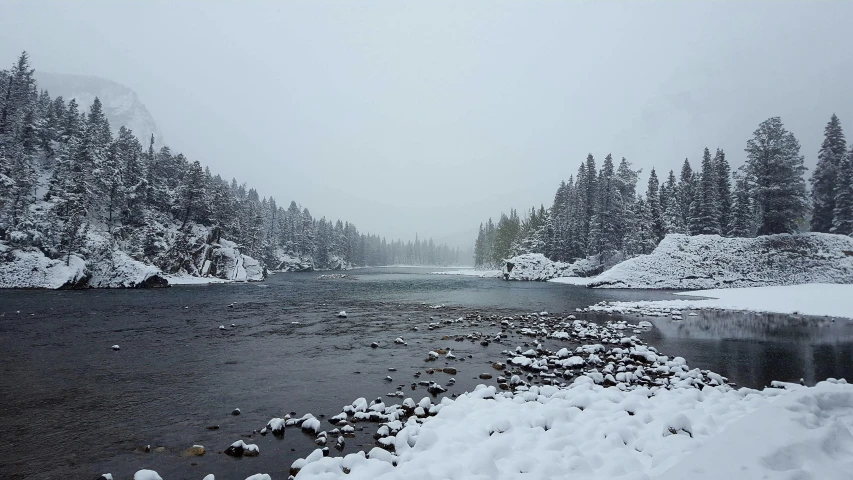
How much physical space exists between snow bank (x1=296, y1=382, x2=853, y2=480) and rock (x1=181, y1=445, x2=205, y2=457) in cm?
256

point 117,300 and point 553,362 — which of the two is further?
point 117,300

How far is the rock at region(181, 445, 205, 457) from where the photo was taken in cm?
719

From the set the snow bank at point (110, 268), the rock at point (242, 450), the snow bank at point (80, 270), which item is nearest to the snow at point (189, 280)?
the snow bank at point (80, 270)

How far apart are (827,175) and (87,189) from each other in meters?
99.9

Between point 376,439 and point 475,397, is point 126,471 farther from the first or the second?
point 475,397

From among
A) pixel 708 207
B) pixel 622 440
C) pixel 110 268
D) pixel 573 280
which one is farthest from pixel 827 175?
pixel 110 268

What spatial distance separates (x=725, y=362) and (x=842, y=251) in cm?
4364

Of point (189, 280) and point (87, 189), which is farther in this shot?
point (189, 280)

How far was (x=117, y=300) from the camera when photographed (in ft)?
102

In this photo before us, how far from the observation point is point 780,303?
29469 millimetres

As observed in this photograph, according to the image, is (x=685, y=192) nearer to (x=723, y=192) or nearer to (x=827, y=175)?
(x=723, y=192)

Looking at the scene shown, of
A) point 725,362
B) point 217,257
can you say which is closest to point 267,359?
point 725,362

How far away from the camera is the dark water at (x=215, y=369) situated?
734 centimetres

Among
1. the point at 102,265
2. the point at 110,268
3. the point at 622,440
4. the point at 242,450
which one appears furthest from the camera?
the point at 110,268
